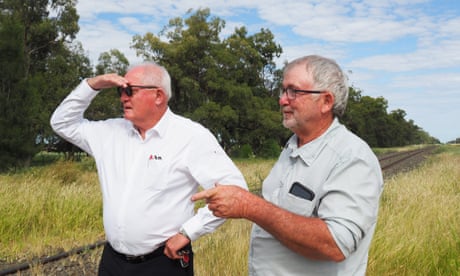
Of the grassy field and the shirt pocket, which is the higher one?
the shirt pocket

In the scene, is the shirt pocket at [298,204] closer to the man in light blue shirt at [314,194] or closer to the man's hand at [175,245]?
the man in light blue shirt at [314,194]

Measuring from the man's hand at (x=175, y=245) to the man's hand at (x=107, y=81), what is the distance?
3.49 feet

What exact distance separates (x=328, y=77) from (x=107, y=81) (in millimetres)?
1732

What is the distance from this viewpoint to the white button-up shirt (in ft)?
9.44

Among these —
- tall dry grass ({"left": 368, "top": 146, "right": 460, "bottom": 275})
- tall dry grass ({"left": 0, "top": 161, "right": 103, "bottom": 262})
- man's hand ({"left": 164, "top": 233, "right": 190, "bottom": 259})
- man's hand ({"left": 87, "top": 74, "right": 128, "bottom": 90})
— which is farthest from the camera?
tall dry grass ({"left": 0, "top": 161, "right": 103, "bottom": 262})

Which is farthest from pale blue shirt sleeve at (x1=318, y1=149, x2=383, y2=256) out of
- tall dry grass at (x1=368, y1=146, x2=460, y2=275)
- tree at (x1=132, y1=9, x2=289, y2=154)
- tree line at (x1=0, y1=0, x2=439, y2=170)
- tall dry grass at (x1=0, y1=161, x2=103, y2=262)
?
tree at (x1=132, y1=9, x2=289, y2=154)

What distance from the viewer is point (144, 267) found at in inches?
113

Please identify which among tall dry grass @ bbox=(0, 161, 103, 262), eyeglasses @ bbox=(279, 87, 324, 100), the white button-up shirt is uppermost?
eyeglasses @ bbox=(279, 87, 324, 100)

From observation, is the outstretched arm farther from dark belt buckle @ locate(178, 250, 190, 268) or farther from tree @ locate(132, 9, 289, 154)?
tree @ locate(132, 9, 289, 154)

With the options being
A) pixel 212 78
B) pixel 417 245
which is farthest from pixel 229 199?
pixel 212 78

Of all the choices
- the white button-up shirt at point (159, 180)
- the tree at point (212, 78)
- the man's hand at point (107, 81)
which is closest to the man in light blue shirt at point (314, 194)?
the white button-up shirt at point (159, 180)

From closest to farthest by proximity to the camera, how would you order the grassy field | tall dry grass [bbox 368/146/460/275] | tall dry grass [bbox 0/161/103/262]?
tall dry grass [bbox 368/146/460/275]
the grassy field
tall dry grass [bbox 0/161/103/262]

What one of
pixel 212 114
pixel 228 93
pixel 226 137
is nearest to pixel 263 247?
A: pixel 212 114

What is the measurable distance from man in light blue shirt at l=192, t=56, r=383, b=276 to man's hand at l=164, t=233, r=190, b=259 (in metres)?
0.76
